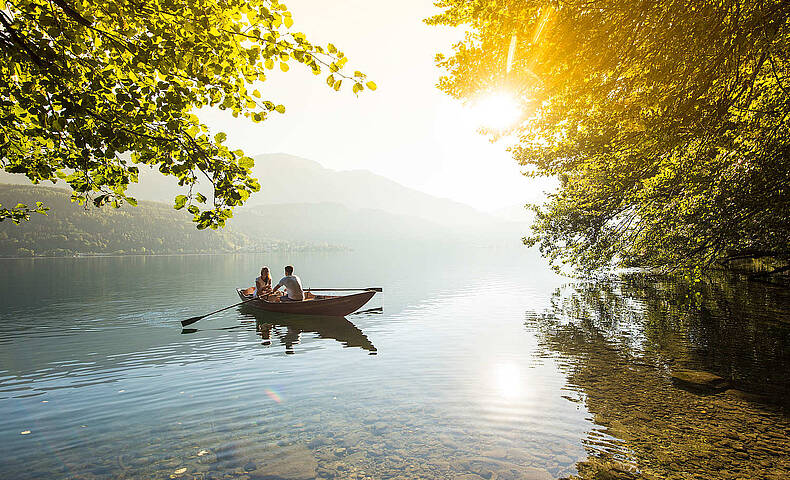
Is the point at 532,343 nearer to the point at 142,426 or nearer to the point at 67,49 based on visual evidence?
the point at 142,426

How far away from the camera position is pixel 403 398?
A: 11648mm

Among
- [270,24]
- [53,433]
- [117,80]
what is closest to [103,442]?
[53,433]

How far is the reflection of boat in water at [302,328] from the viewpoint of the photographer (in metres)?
19.2

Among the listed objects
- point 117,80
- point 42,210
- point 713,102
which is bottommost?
point 42,210

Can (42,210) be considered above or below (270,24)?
below

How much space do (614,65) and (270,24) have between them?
238 inches

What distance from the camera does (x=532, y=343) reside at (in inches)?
739

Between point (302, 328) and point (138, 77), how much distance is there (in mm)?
17663

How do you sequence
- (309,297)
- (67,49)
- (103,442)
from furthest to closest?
(309,297)
(103,442)
(67,49)

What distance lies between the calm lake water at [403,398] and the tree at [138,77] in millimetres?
5161

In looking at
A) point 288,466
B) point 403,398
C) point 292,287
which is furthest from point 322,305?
point 288,466

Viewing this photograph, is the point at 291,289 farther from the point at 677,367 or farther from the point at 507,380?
the point at 677,367

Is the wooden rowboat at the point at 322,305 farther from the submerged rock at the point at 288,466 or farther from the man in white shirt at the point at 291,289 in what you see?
the submerged rock at the point at 288,466

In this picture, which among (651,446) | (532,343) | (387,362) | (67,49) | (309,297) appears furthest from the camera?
(309,297)
